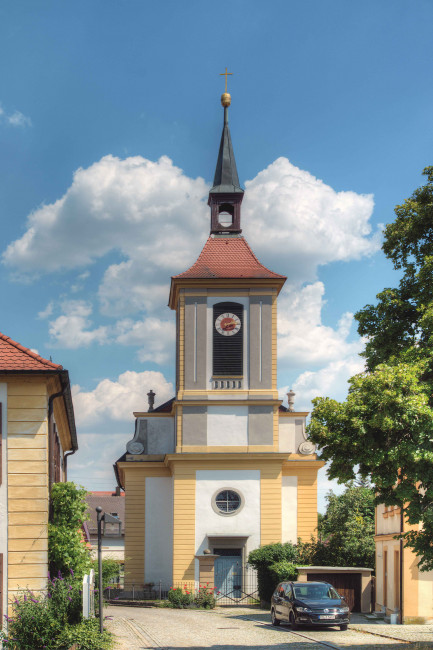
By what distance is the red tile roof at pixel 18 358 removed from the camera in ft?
68.9

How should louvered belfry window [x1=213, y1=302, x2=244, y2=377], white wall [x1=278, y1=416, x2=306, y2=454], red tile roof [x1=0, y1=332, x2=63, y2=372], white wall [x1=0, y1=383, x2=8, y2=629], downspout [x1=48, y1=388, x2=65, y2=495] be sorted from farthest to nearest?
white wall [x1=278, y1=416, x2=306, y2=454] → louvered belfry window [x1=213, y1=302, x2=244, y2=377] → downspout [x1=48, y1=388, x2=65, y2=495] → red tile roof [x1=0, y1=332, x2=63, y2=372] → white wall [x1=0, y1=383, x2=8, y2=629]

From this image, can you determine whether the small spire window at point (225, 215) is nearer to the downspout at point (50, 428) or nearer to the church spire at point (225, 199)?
the church spire at point (225, 199)

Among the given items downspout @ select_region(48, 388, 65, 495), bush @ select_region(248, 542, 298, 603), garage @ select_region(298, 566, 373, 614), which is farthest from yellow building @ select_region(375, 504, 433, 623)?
downspout @ select_region(48, 388, 65, 495)

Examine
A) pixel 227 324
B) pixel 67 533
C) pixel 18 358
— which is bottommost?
pixel 67 533

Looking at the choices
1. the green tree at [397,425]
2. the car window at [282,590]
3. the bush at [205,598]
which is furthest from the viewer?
the bush at [205,598]

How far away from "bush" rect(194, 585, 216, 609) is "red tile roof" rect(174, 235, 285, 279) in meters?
14.5

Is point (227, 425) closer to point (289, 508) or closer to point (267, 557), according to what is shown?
point (289, 508)

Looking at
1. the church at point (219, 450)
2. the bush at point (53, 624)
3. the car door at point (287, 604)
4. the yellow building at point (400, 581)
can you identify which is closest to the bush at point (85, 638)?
the bush at point (53, 624)

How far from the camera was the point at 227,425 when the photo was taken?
42.8 meters

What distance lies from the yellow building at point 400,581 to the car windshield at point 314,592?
2.74m

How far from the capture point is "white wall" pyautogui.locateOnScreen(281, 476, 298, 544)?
44.5m

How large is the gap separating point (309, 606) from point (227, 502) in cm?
1618

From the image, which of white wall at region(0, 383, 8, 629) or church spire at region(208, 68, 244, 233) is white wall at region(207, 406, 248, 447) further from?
white wall at region(0, 383, 8, 629)

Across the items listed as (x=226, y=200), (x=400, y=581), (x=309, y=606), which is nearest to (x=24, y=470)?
(x=309, y=606)
